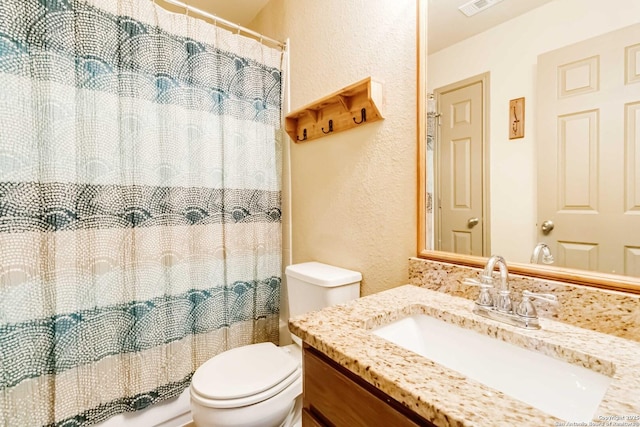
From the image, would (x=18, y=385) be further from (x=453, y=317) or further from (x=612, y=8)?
(x=612, y=8)

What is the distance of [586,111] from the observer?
716mm

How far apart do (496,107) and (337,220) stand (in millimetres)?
796

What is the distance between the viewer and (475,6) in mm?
942

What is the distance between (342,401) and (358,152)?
0.98 meters

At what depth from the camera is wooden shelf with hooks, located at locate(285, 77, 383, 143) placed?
46.3 inches

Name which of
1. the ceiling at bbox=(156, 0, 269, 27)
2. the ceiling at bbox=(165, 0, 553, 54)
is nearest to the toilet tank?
the ceiling at bbox=(165, 0, 553, 54)

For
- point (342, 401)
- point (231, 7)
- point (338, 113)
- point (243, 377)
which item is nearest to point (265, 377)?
point (243, 377)

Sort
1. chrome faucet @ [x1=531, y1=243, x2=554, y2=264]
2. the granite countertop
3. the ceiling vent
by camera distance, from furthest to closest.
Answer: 1. the ceiling vent
2. chrome faucet @ [x1=531, y1=243, x2=554, y2=264]
3. the granite countertop

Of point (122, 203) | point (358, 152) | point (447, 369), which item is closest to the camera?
point (447, 369)

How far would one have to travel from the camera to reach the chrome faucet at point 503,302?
2.39ft

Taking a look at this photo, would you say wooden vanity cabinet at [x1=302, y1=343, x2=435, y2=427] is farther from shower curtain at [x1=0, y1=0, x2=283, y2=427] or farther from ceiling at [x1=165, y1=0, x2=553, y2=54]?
ceiling at [x1=165, y1=0, x2=553, y2=54]

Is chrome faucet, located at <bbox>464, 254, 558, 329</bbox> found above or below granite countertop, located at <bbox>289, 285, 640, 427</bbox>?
above

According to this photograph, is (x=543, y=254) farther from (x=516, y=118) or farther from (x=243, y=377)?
(x=243, y=377)

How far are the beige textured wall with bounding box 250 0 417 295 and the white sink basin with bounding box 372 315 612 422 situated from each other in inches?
12.8
